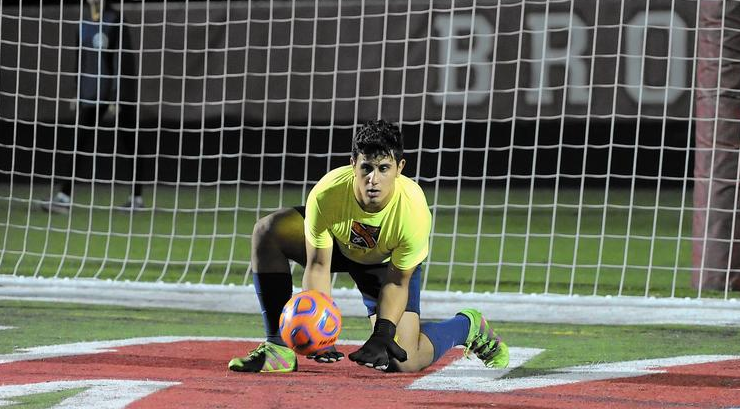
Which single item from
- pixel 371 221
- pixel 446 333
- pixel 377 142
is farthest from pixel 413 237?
pixel 446 333

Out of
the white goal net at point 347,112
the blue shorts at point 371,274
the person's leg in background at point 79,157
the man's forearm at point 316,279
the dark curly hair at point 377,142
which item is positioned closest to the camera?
the dark curly hair at point 377,142

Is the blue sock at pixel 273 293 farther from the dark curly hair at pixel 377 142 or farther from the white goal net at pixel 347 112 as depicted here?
the white goal net at pixel 347 112

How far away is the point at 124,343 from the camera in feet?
19.5

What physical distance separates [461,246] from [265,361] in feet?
18.6

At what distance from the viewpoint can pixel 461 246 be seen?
10.6 meters

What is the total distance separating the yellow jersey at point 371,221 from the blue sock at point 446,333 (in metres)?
0.39

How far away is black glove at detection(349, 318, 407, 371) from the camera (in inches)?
188

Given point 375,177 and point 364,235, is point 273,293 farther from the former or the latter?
point 375,177

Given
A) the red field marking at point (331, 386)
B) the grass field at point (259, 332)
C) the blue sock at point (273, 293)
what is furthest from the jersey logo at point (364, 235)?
the grass field at point (259, 332)

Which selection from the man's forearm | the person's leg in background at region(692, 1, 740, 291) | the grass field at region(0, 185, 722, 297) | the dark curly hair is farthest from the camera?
the grass field at region(0, 185, 722, 297)

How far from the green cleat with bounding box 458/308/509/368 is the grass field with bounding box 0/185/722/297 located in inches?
104

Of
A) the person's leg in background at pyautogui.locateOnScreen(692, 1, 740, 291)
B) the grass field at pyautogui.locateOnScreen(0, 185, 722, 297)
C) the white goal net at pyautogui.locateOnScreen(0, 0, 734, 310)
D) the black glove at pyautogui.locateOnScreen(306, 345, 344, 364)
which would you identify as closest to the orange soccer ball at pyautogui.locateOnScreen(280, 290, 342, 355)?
the black glove at pyautogui.locateOnScreen(306, 345, 344, 364)

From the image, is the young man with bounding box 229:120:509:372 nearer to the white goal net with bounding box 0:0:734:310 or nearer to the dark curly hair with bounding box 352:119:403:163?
the dark curly hair with bounding box 352:119:403:163

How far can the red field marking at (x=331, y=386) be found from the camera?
14.2ft
